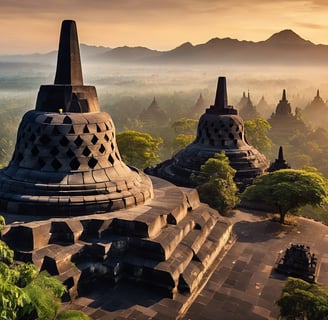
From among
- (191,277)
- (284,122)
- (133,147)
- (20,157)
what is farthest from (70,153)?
(284,122)

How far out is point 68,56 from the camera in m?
14.8

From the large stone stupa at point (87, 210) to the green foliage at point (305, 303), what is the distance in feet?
11.1

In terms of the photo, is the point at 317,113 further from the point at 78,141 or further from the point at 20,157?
the point at 20,157

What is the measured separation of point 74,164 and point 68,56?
4448 millimetres

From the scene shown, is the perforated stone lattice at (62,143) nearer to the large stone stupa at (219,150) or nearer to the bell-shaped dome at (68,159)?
the bell-shaped dome at (68,159)

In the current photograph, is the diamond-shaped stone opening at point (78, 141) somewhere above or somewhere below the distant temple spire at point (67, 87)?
below

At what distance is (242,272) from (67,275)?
653 centimetres

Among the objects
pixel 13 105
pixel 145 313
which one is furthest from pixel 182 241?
pixel 13 105

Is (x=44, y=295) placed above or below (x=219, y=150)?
above

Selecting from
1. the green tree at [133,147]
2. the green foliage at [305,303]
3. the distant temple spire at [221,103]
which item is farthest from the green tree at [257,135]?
the green foliage at [305,303]

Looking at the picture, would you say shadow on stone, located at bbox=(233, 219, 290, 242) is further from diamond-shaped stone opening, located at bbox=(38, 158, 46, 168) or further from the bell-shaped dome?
diamond-shaped stone opening, located at bbox=(38, 158, 46, 168)

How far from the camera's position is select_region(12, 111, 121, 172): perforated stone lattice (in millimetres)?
13805

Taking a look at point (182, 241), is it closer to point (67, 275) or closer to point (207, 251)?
point (207, 251)

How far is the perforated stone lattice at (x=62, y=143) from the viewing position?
13805 millimetres
